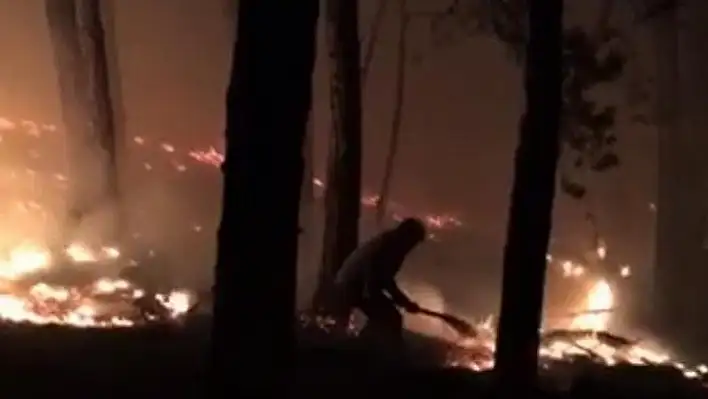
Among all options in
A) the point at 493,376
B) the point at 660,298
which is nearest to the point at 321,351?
the point at 493,376

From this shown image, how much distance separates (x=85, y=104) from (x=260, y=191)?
12.6 metres

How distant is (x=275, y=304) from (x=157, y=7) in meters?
25.2

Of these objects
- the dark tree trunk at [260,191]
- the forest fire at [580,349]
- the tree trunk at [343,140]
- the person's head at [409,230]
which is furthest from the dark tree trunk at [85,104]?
the dark tree trunk at [260,191]

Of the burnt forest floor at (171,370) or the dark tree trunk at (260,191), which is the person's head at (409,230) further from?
the dark tree trunk at (260,191)

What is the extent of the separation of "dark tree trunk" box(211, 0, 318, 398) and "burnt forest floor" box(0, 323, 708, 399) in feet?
3.91

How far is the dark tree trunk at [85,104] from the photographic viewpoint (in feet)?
59.8

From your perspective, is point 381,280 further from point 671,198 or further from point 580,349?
point 671,198

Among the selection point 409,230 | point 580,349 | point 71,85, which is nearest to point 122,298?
point 71,85

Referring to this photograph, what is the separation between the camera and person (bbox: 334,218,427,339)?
1131 cm

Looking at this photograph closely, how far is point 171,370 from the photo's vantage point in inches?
352

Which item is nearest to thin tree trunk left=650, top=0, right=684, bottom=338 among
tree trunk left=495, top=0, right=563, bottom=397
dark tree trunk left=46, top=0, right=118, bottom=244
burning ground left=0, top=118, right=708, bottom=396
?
burning ground left=0, top=118, right=708, bottom=396

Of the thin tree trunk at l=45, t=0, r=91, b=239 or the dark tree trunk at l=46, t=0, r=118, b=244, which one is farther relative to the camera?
the thin tree trunk at l=45, t=0, r=91, b=239

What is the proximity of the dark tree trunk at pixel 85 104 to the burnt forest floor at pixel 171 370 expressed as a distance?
24.5 ft

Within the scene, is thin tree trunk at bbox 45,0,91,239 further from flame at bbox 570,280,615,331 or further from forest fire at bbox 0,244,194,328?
flame at bbox 570,280,615,331
